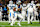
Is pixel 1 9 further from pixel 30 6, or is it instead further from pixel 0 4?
pixel 30 6

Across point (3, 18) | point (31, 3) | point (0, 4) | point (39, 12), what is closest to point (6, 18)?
point (3, 18)

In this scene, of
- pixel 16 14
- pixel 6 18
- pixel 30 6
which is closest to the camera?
pixel 16 14

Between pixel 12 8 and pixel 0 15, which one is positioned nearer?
pixel 12 8

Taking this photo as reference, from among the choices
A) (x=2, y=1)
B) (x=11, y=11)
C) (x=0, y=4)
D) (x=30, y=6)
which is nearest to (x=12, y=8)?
(x=11, y=11)

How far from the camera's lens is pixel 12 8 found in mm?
8805

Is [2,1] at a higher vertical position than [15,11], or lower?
higher

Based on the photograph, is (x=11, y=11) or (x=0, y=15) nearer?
(x=11, y=11)

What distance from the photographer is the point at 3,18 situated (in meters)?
12.1

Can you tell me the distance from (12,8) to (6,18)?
11.9 feet

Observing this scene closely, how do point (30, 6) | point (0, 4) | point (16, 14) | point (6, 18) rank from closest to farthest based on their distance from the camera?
point (16, 14) < point (30, 6) < point (0, 4) < point (6, 18)

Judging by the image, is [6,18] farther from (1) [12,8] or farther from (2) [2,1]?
(1) [12,8]

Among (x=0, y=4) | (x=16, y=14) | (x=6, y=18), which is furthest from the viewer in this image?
(x=6, y=18)

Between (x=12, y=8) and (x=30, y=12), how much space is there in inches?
50.7

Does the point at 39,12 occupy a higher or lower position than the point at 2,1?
lower
